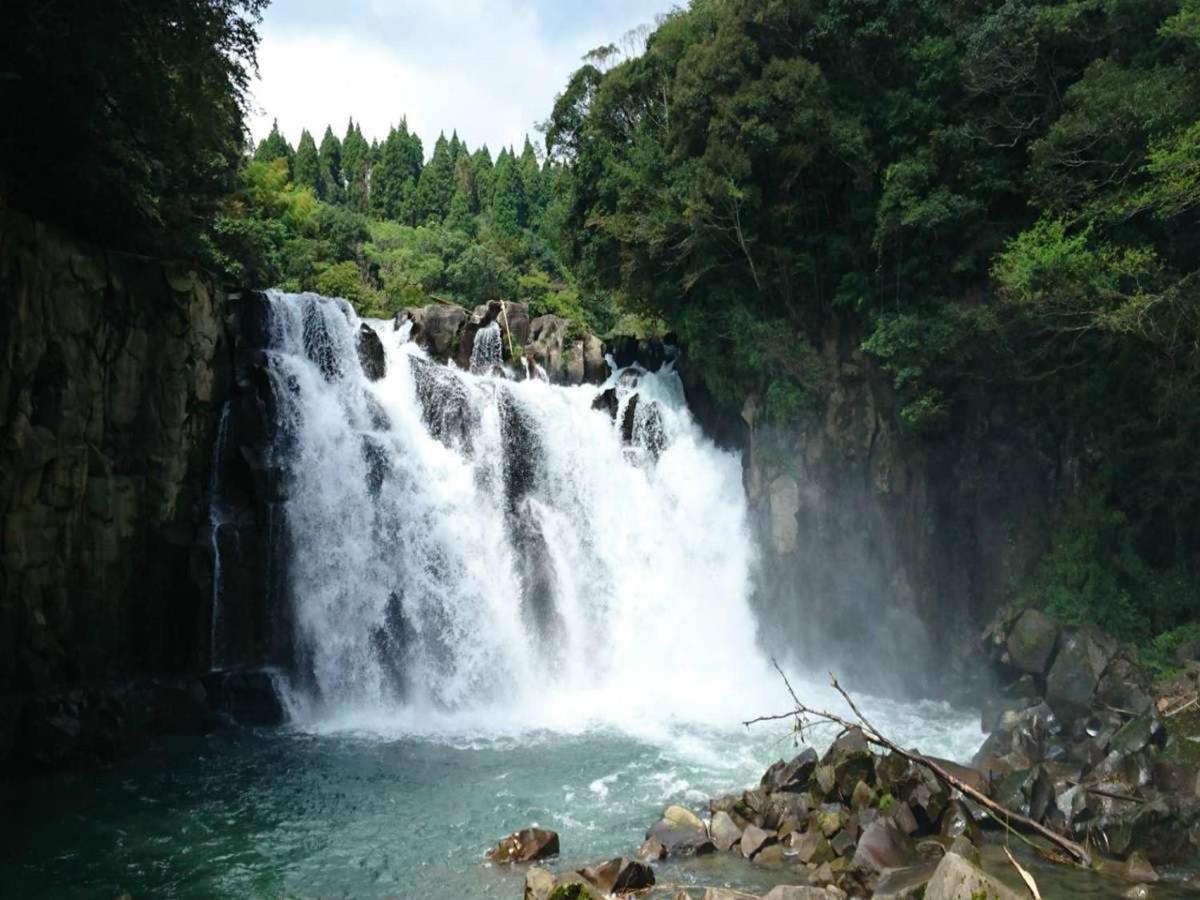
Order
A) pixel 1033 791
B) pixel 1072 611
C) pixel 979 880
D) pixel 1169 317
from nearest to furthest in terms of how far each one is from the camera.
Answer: pixel 979 880, pixel 1033 791, pixel 1169 317, pixel 1072 611

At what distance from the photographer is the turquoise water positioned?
11.0 m

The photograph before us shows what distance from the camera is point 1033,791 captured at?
1267 cm

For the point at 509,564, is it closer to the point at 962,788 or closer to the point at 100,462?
the point at 100,462

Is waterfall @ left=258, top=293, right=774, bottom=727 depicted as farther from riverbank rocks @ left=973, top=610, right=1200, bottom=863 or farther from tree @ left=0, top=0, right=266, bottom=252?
riverbank rocks @ left=973, top=610, right=1200, bottom=863

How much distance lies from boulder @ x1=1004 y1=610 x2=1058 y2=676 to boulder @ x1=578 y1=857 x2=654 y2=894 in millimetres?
11298

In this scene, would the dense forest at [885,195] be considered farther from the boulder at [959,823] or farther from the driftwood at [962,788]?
the driftwood at [962,788]

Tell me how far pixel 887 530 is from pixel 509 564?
30.0ft

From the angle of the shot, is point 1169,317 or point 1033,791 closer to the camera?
point 1033,791

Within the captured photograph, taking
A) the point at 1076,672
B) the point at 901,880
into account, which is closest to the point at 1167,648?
the point at 1076,672

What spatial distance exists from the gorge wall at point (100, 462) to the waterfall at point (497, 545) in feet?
6.85

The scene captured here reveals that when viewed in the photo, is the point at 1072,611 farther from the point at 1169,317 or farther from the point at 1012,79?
the point at 1012,79

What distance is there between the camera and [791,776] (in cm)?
1294

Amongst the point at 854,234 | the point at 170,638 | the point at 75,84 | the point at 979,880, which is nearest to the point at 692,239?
the point at 854,234

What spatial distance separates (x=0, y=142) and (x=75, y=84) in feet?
5.43
